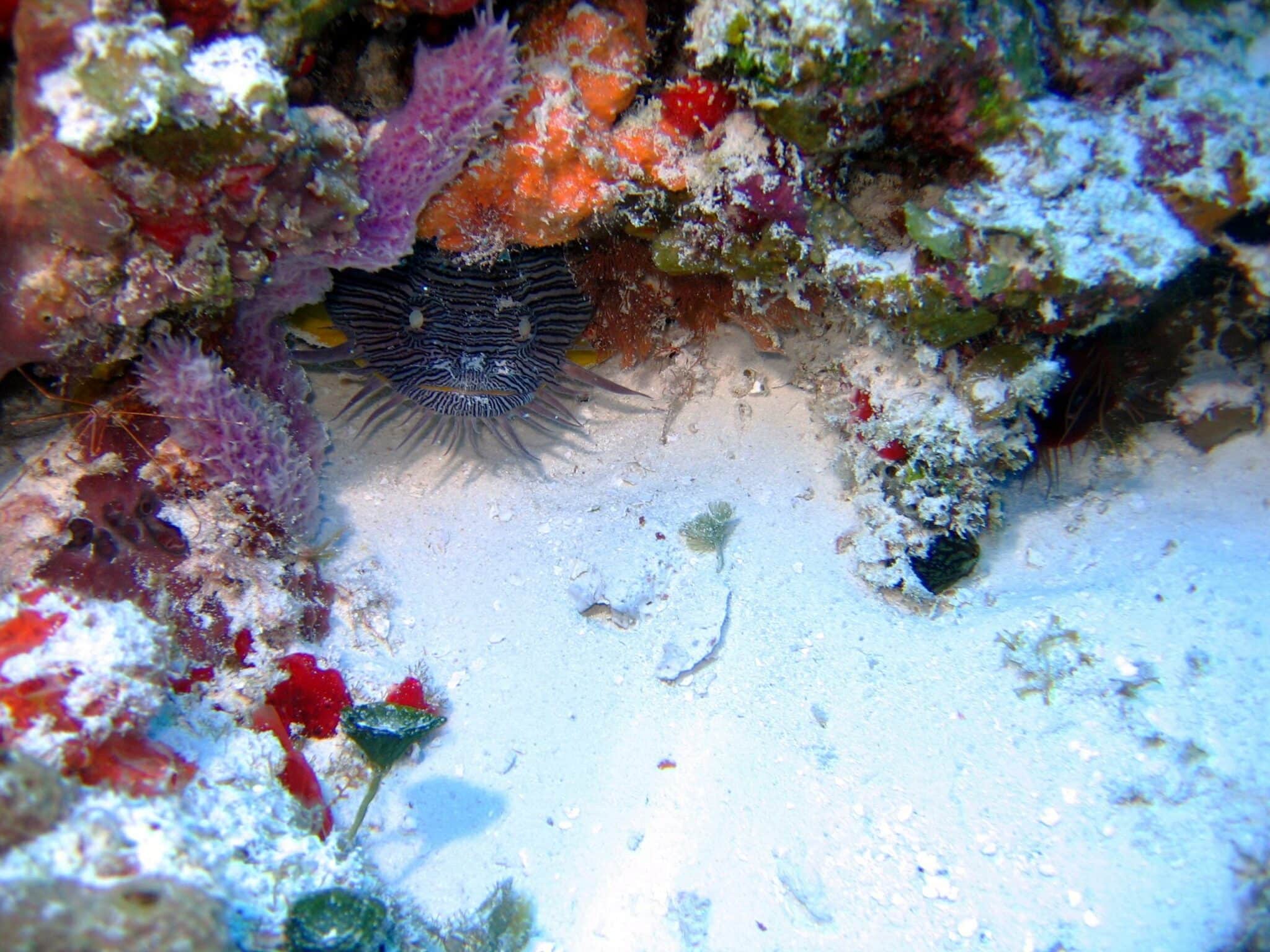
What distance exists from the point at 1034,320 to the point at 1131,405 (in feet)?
5.32

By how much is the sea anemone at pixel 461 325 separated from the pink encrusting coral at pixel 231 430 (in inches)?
30.6

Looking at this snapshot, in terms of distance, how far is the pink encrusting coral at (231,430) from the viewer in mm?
2898

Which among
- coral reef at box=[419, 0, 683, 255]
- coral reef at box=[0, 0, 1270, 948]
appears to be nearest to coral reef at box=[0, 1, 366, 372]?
coral reef at box=[0, 0, 1270, 948]

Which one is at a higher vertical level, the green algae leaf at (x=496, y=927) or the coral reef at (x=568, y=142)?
the coral reef at (x=568, y=142)

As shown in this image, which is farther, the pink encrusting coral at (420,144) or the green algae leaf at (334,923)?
the pink encrusting coral at (420,144)

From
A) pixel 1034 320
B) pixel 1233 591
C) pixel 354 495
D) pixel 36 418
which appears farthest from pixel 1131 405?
pixel 36 418

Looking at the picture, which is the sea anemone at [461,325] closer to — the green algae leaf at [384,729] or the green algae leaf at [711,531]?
the green algae leaf at [711,531]

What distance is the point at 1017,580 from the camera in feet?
12.6

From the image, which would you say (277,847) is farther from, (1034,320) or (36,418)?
(1034,320)

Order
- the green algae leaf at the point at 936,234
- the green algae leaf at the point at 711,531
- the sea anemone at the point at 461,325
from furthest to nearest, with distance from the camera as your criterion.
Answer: the green algae leaf at the point at 711,531 → the sea anemone at the point at 461,325 → the green algae leaf at the point at 936,234

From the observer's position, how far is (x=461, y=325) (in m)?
3.95

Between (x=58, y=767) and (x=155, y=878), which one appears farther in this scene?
(x=58, y=767)

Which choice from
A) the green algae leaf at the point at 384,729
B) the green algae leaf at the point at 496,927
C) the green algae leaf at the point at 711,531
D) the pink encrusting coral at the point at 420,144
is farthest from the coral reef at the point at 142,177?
the green algae leaf at the point at 496,927

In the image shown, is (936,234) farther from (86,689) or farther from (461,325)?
(86,689)
